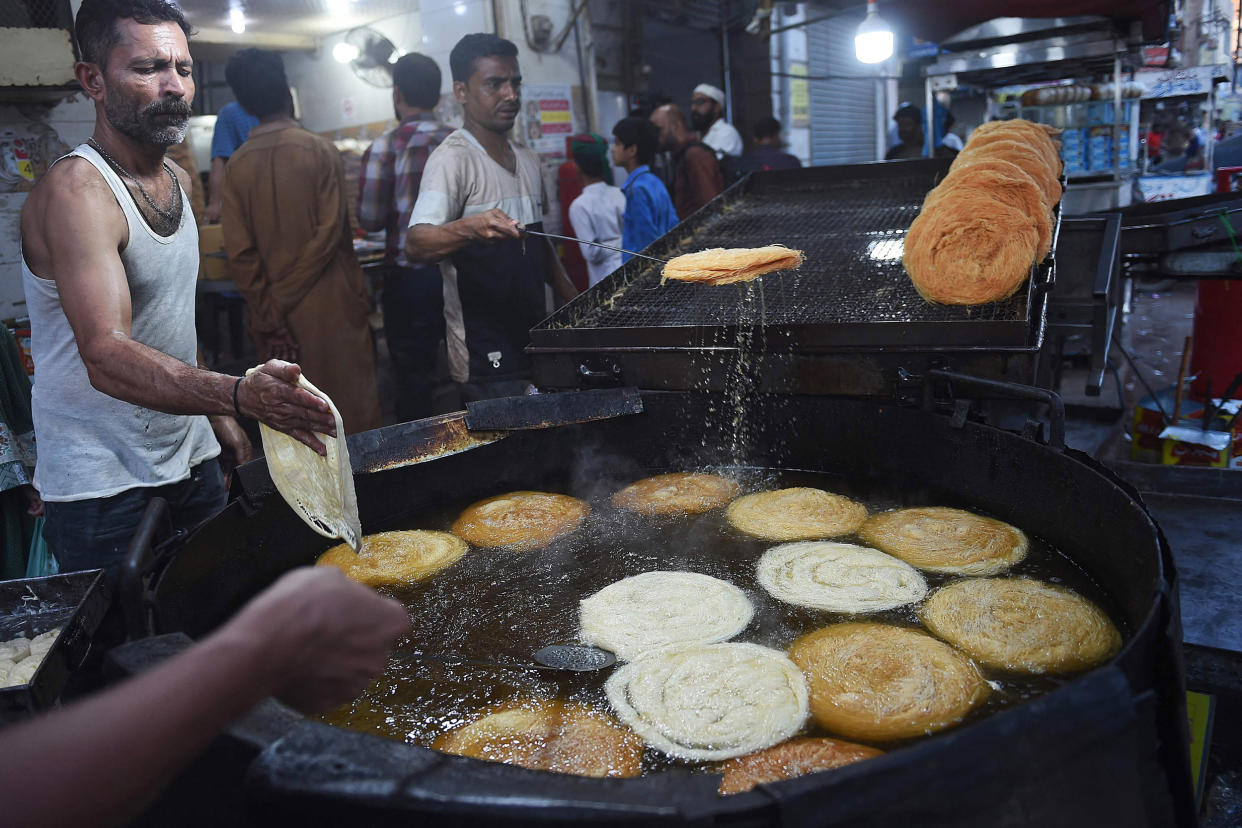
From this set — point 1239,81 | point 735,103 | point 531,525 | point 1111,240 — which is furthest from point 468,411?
point 1239,81

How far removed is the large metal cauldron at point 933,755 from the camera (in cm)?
121

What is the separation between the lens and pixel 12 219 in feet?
17.0

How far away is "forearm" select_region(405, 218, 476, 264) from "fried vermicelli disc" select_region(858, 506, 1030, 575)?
2.65 metres

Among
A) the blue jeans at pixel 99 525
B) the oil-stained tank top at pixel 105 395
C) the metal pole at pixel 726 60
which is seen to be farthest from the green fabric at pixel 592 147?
the metal pole at pixel 726 60

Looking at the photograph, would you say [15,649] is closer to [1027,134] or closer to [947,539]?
[947,539]

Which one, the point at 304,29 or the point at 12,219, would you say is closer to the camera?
the point at 12,219

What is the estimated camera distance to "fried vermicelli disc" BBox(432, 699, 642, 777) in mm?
1901

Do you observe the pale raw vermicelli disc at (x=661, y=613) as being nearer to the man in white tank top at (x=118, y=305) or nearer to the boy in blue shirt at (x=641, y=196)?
the man in white tank top at (x=118, y=305)

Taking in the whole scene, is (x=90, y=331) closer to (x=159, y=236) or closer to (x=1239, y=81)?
(x=159, y=236)

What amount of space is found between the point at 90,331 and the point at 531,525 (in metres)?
1.59

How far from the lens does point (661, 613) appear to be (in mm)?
2543

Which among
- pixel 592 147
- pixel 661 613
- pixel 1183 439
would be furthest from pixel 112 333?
pixel 592 147

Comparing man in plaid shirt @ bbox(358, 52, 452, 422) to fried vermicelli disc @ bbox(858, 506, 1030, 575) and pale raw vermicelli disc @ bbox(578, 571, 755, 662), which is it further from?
fried vermicelli disc @ bbox(858, 506, 1030, 575)

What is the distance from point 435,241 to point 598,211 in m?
3.12
